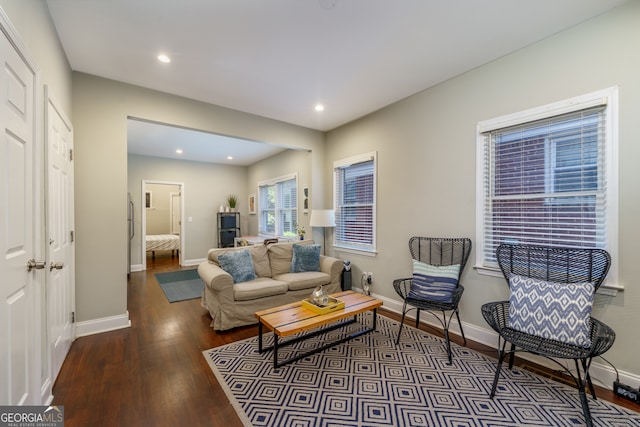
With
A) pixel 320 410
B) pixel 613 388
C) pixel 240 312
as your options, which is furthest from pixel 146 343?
pixel 613 388

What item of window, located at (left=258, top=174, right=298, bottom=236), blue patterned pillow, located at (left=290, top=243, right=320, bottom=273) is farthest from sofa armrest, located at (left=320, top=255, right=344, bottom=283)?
window, located at (left=258, top=174, right=298, bottom=236)

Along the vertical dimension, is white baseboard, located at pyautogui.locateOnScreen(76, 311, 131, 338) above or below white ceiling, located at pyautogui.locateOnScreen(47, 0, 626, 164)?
below

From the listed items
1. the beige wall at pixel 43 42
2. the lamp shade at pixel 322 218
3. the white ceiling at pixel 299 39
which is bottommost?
the lamp shade at pixel 322 218

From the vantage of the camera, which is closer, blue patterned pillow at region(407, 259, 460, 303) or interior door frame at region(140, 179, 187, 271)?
blue patterned pillow at region(407, 259, 460, 303)

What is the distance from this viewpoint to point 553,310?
6.22 feet

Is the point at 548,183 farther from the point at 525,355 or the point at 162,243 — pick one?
the point at 162,243

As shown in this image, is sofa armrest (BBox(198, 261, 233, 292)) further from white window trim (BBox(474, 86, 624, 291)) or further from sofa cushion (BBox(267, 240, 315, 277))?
white window trim (BBox(474, 86, 624, 291))

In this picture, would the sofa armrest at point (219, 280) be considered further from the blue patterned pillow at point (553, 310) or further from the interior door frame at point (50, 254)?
the blue patterned pillow at point (553, 310)

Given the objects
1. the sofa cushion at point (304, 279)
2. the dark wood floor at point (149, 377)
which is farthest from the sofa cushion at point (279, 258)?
the dark wood floor at point (149, 377)

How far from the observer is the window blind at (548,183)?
209cm

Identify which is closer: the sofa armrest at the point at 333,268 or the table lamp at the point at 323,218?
the sofa armrest at the point at 333,268

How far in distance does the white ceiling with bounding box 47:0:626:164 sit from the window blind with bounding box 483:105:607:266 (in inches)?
31.4


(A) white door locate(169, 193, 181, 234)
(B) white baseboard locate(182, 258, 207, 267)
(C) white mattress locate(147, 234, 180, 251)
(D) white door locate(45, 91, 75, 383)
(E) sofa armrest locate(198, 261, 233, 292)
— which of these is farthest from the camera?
(A) white door locate(169, 193, 181, 234)

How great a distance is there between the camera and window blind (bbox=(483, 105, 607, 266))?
2.09 metres
